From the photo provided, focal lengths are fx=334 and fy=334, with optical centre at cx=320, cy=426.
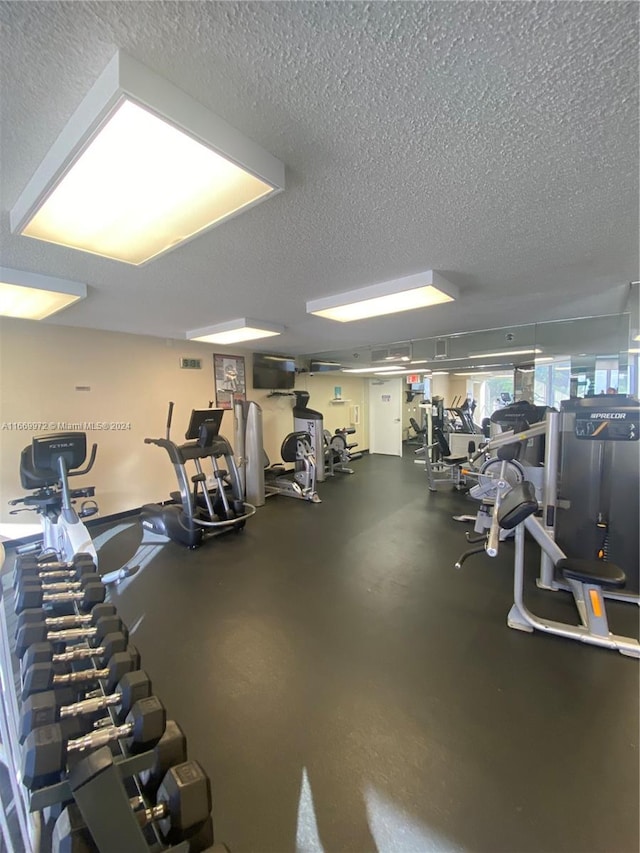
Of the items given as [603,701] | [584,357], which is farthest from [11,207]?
[584,357]

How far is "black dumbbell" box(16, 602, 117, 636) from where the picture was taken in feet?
3.52

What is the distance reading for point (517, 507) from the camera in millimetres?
2143

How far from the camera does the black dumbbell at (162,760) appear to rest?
0.82 meters

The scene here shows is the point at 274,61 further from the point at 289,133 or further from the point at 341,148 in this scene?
→ the point at 341,148

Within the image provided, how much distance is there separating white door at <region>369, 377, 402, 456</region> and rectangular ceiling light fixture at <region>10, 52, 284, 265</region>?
7.71 meters

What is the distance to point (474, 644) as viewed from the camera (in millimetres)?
2197

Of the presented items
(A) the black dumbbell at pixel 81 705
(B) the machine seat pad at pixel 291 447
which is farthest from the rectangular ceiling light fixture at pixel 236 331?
(A) the black dumbbell at pixel 81 705

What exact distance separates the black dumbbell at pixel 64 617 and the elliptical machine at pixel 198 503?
8.63ft

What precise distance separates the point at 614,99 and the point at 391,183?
680 mm

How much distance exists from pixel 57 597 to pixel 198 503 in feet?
10.2

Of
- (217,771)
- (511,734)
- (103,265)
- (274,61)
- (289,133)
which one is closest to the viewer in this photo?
(274,61)

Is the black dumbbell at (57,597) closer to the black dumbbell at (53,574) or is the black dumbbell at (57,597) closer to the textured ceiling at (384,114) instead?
the black dumbbell at (53,574)

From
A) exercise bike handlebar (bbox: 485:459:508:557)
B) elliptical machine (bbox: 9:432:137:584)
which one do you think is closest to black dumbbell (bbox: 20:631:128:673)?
exercise bike handlebar (bbox: 485:459:508:557)
